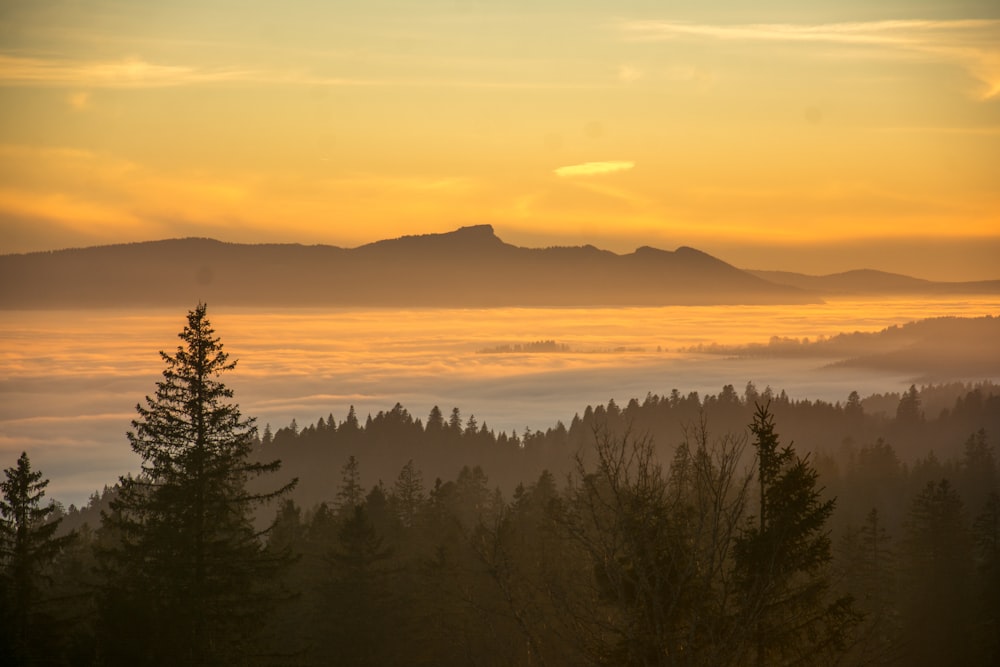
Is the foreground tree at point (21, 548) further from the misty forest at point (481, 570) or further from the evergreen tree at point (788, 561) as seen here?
the evergreen tree at point (788, 561)

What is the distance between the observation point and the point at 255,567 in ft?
73.7

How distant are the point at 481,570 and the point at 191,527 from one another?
1588 cm

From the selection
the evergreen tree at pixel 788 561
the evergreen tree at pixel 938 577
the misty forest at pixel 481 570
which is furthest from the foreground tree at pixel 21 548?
the evergreen tree at pixel 938 577

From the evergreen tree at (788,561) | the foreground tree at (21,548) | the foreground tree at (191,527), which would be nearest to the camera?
the evergreen tree at (788,561)

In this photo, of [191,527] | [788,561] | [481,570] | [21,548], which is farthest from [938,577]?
[21,548]

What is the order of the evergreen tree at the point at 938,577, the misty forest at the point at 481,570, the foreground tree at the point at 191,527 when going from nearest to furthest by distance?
the misty forest at the point at 481,570, the foreground tree at the point at 191,527, the evergreen tree at the point at 938,577

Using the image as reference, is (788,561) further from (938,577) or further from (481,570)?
(938,577)

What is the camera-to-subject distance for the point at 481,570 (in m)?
36.5

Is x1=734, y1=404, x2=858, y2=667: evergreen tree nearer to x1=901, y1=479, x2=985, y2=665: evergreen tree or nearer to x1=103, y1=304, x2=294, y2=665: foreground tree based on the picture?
x1=103, y1=304, x2=294, y2=665: foreground tree

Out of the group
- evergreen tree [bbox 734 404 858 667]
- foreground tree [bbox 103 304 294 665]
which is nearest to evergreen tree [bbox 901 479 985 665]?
evergreen tree [bbox 734 404 858 667]

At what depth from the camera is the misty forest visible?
13.3 metres

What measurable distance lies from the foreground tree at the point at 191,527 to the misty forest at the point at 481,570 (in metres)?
0.05

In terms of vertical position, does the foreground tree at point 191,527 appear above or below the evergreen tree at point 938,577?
above

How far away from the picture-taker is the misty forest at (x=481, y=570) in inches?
522
